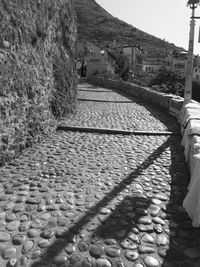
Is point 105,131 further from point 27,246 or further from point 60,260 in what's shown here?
point 60,260

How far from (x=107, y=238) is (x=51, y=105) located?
17.1ft

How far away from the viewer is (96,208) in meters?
3.73

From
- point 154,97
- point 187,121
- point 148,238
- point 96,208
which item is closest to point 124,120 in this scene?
point 187,121

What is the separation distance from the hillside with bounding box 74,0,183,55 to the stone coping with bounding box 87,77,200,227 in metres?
84.8

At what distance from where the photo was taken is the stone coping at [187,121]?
3324 mm

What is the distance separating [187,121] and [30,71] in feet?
11.9

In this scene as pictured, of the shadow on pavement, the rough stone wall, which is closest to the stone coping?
the shadow on pavement

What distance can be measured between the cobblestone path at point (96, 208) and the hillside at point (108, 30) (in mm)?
102028

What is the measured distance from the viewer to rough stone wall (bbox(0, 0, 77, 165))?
16.5ft

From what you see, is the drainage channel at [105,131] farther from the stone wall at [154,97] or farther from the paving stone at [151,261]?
the paving stone at [151,261]

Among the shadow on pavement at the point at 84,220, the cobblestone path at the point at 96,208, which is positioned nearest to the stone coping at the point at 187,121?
the cobblestone path at the point at 96,208

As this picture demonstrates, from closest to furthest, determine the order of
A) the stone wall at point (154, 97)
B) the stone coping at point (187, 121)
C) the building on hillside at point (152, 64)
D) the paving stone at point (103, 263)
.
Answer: the paving stone at point (103, 263), the stone coping at point (187, 121), the stone wall at point (154, 97), the building on hillside at point (152, 64)

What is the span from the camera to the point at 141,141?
23.5 ft

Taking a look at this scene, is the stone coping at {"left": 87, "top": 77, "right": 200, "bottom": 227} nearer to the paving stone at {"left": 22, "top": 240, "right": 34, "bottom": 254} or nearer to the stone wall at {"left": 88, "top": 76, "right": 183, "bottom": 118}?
the stone wall at {"left": 88, "top": 76, "right": 183, "bottom": 118}
